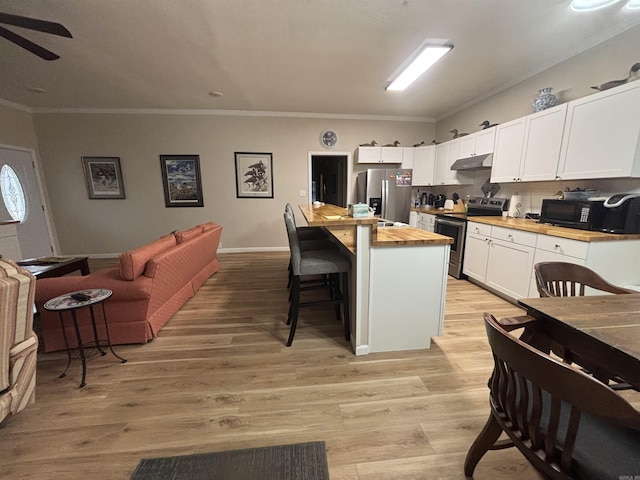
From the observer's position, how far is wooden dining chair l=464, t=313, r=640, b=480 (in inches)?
23.6

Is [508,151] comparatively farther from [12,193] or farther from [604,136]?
[12,193]

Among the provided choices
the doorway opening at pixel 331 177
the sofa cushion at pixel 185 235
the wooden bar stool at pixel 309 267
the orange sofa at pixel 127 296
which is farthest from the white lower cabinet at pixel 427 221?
→ the orange sofa at pixel 127 296

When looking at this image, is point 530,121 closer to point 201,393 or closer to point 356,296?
point 356,296

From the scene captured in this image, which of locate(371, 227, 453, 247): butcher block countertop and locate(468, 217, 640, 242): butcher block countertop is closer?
locate(371, 227, 453, 247): butcher block countertop

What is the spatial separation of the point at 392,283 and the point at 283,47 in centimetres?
270

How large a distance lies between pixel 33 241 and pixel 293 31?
225 inches

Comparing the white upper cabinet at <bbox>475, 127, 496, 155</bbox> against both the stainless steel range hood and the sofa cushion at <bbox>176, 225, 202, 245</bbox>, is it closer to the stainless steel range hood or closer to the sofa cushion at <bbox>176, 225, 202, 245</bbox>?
the stainless steel range hood

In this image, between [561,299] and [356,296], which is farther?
[356,296]

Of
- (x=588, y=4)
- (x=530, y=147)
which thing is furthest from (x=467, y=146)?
(x=588, y=4)

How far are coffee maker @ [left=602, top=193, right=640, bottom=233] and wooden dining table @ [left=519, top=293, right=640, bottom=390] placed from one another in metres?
1.59

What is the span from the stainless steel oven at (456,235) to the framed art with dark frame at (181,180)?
15.1 feet

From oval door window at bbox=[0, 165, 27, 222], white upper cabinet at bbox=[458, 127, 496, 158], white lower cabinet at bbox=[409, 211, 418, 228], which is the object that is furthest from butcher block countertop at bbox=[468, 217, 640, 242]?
oval door window at bbox=[0, 165, 27, 222]

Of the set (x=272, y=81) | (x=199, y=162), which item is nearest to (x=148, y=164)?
(x=199, y=162)

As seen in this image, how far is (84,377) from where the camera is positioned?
5.61 ft
